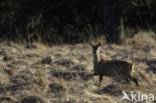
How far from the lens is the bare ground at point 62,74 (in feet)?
23.0

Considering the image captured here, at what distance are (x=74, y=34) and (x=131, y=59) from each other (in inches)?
265

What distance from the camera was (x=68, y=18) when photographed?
15.9 metres

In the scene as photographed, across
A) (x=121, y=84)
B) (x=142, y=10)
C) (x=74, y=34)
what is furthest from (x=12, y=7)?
Answer: (x=121, y=84)

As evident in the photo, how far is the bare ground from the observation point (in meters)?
7.00

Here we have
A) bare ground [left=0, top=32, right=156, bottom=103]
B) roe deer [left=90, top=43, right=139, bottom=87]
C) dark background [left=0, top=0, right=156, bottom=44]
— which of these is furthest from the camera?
dark background [left=0, top=0, right=156, bottom=44]

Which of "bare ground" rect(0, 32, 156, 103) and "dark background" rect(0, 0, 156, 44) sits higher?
"dark background" rect(0, 0, 156, 44)

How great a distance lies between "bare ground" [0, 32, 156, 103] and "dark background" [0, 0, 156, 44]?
2338 millimetres

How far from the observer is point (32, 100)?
6.75m

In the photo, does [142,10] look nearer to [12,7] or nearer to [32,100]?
[12,7]

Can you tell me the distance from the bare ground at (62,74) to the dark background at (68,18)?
7.67 feet
